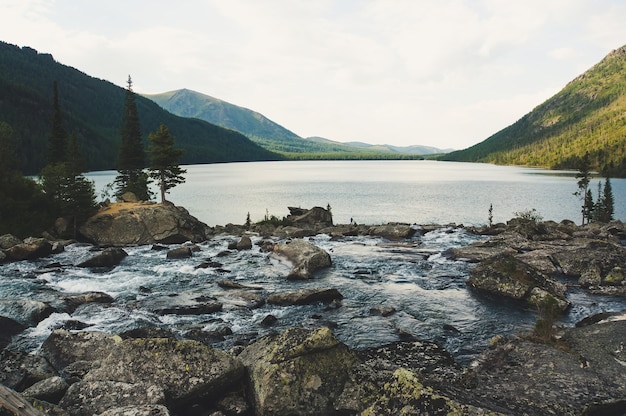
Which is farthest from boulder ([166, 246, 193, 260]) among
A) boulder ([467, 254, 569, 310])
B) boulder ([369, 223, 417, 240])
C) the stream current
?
boulder ([467, 254, 569, 310])

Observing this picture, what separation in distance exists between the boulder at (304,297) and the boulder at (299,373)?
1171 cm

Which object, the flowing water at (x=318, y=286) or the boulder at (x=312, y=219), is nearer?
the flowing water at (x=318, y=286)

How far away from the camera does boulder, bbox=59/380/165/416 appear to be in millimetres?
9594

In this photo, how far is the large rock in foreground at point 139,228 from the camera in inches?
1785

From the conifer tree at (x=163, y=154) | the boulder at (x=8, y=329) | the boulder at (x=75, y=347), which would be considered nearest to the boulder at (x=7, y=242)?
the conifer tree at (x=163, y=154)

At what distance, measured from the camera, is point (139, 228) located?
45.8 m

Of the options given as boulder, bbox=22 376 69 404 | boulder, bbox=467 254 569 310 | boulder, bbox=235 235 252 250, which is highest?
boulder, bbox=22 376 69 404

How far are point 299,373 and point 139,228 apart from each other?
4023 cm

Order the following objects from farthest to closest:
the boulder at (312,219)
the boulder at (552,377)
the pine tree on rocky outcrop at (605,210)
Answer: the pine tree on rocky outcrop at (605,210) → the boulder at (312,219) → the boulder at (552,377)

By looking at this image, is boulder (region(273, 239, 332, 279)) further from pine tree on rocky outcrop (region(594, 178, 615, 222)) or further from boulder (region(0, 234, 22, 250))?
pine tree on rocky outcrop (region(594, 178, 615, 222))

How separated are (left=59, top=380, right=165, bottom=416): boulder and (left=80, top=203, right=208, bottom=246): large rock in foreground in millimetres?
37156

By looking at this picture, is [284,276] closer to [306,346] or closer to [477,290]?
[477,290]

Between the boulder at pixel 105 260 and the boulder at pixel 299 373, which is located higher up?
the boulder at pixel 299 373

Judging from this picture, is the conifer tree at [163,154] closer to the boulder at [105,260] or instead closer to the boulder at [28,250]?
the boulder at [28,250]
